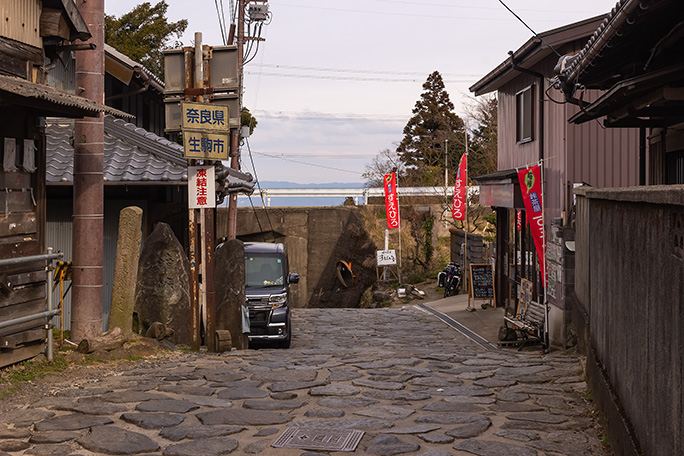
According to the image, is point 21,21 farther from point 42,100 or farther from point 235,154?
point 235,154

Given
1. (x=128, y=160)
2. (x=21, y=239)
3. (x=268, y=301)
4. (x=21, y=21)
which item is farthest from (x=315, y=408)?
(x=128, y=160)

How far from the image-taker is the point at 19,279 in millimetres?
8594

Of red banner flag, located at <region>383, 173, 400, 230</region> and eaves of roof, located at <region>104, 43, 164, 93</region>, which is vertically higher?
eaves of roof, located at <region>104, 43, 164, 93</region>

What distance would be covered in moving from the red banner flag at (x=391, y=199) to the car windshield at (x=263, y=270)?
13127mm

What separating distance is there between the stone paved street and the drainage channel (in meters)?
4.89

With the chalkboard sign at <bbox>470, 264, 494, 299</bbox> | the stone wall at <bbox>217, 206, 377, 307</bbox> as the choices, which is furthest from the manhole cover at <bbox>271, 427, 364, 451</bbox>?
the stone wall at <bbox>217, 206, 377, 307</bbox>

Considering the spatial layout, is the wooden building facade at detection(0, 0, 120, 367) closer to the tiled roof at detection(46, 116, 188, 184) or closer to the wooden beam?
the wooden beam

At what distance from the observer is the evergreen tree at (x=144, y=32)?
96.8 feet

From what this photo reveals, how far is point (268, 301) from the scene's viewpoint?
15094mm

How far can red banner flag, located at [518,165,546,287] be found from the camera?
1373cm

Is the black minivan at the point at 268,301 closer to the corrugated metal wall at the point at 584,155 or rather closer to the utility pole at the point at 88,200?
the utility pole at the point at 88,200

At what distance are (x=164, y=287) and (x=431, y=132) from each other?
38.1 metres

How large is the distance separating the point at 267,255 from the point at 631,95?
998 centimetres

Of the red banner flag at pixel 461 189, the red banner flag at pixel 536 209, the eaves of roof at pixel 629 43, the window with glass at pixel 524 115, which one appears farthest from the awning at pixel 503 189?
the eaves of roof at pixel 629 43
